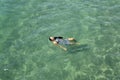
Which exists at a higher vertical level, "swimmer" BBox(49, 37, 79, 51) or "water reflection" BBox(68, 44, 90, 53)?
"swimmer" BBox(49, 37, 79, 51)

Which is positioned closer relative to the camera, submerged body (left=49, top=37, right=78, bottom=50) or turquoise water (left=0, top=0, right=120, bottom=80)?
turquoise water (left=0, top=0, right=120, bottom=80)

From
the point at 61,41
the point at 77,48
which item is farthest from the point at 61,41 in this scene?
the point at 77,48

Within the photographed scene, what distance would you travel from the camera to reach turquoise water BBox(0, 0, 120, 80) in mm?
16422

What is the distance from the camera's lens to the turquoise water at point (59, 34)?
1642 centimetres

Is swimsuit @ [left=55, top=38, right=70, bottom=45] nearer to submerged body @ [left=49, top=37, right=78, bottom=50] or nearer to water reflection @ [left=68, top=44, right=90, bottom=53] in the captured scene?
submerged body @ [left=49, top=37, right=78, bottom=50]

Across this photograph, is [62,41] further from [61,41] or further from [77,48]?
[77,48]

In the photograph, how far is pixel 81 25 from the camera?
2002 cm

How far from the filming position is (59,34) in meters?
19.4

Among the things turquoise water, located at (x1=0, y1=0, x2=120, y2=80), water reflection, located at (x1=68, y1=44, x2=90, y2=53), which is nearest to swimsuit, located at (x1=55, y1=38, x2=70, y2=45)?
water reflection, located at (x1=68, y1=44, x2=90, y2=53)

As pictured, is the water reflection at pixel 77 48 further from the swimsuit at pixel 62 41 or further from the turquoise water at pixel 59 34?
the swimsuit at pixel 62 41

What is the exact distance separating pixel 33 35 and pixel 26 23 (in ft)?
5.67

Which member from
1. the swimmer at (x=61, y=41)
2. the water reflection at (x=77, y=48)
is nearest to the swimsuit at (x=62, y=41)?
the swimmer at (x=61, y=41)

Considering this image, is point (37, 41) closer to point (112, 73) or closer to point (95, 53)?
point (95, 53)

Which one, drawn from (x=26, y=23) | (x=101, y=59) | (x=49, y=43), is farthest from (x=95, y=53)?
(x=26, y=23)
